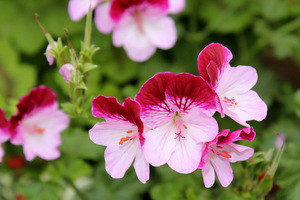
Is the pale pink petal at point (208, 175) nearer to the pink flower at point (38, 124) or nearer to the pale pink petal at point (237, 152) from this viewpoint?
the pale pink petal at point (237, 152)

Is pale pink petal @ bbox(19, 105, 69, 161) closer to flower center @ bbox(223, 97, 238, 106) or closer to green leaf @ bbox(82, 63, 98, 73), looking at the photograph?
green leaf @ bbox(82, 63, 98, 73)

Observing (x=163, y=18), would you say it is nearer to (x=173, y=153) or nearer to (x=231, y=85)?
(x=231, y=85)

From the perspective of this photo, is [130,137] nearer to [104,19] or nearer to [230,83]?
[230,83]

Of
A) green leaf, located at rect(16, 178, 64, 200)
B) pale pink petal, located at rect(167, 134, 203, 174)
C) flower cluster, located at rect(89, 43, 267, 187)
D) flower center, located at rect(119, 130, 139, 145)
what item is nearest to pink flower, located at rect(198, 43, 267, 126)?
flower cluster, located at rect(89, 43, 267, 187)

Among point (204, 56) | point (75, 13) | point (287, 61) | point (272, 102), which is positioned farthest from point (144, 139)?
point (287, 61)

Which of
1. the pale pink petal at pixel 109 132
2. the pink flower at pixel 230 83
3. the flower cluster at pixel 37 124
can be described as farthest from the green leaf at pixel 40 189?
the pink flower at pixel 230 83
